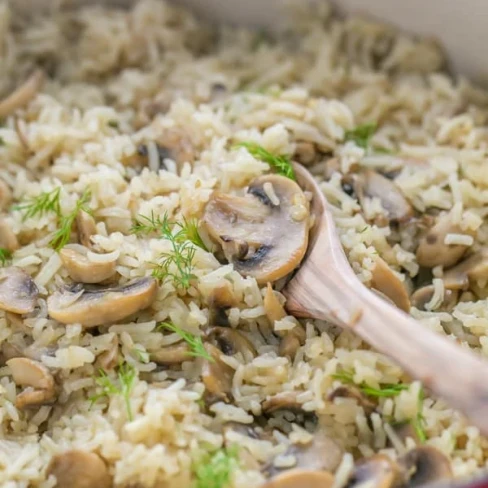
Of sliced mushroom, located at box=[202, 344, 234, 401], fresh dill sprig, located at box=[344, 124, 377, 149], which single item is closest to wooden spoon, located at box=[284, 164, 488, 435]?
sliced mushroom, located at box=[202, 344, 234, 401]

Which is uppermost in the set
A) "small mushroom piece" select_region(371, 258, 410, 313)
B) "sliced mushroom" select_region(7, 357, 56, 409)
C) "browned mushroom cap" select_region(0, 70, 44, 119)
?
"small mushroom piece" select_region(371, 258, 410, 313)

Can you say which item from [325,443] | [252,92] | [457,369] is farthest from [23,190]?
[457,369]

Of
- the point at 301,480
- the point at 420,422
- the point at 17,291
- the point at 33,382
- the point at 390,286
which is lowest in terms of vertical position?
the point at 33,382

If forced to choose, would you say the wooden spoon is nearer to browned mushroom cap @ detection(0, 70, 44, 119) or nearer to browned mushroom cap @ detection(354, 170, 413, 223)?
browned mushroom cap @ detection(354, 170, 413, 223)

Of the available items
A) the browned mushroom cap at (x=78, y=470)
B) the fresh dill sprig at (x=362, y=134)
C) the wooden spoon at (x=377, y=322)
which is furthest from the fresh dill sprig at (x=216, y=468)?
the fresh dill sprig at (x=362, y=134)

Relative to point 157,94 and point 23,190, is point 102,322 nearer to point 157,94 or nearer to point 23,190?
point 23,190

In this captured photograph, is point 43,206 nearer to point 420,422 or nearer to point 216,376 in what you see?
point 216,376

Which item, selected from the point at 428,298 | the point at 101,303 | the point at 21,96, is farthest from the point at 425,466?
the point at 21,96
